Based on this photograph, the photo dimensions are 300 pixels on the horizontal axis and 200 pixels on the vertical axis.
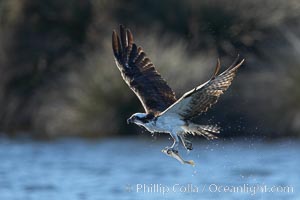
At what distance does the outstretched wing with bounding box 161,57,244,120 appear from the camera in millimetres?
10016

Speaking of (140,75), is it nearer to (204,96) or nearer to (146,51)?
(204,96)

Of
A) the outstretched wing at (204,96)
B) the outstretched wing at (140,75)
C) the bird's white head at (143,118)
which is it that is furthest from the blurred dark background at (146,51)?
the outstretched wing at (204,96)

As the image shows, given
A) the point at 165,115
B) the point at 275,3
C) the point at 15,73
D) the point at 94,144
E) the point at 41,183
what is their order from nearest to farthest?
the point at 165,115 < the point at 41,183 < the point at 94,144 < the point at 275,3 < the point at 15,73

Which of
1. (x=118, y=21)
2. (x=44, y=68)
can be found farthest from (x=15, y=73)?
(x=118, y=21)

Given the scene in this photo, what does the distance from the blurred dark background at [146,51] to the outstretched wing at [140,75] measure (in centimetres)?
678

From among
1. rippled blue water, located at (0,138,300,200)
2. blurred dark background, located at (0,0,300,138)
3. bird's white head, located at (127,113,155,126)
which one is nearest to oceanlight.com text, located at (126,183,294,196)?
rippled blue water, located at (0,138,300,200)

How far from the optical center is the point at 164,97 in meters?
11.3

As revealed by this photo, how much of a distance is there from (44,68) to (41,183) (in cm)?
651

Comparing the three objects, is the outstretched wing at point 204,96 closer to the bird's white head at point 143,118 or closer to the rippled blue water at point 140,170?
the bird's white head at point 143,118

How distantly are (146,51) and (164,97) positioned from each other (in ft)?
27.3

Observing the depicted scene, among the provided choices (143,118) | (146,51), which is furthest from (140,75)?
(146,51)

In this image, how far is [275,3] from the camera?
20.7 meters

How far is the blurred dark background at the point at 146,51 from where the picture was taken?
1889 centimetres

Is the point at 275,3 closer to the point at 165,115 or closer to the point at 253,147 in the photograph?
the point at 253,147
